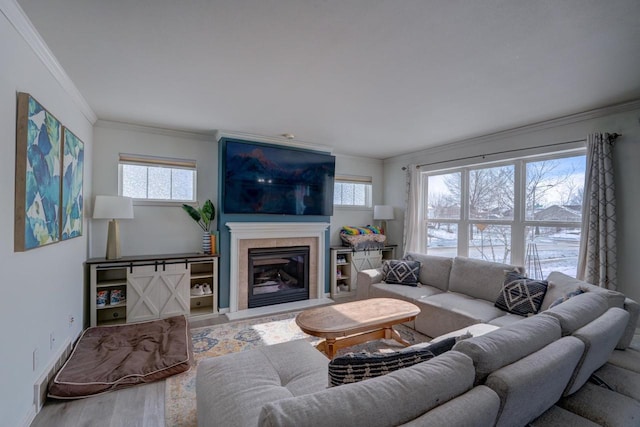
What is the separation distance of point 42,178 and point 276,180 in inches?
101

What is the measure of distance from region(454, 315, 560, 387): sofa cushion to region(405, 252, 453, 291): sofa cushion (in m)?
2.22

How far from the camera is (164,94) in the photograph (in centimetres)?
267

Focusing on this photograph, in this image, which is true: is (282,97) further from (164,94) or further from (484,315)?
(484,315)

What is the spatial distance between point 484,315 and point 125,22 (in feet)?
11.8

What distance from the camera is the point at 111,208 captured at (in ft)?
10.7

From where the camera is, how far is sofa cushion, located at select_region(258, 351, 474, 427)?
0.81 m

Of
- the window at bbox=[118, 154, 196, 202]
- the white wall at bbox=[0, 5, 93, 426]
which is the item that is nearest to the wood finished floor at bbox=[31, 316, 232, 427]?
the white wall at bbox=[0, 5, 93, 426]

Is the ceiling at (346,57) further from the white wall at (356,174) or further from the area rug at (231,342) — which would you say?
the area rug at (231,342)

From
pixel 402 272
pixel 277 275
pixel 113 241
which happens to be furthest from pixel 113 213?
pixel 402 272

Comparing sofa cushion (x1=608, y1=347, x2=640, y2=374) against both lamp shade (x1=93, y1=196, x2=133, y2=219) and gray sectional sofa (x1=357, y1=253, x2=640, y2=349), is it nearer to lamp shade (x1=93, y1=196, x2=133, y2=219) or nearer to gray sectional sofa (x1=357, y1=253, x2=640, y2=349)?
gray sectional sofa (x1=357, y1=253, x2=640, y2=349)

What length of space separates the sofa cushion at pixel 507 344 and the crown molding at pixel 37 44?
9.27 feet

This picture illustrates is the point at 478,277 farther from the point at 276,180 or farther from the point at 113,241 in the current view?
the point at 113,241

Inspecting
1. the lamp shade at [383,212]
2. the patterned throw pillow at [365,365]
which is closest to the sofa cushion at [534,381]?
the patterned throw pillow at [365,365]

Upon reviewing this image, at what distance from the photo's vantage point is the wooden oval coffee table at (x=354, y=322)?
2.38 metres
